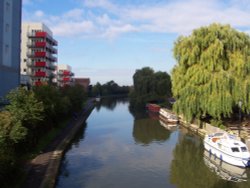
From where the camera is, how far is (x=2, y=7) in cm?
3494

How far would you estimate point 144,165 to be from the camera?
27.6 metres

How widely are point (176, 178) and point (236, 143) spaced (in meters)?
6.14

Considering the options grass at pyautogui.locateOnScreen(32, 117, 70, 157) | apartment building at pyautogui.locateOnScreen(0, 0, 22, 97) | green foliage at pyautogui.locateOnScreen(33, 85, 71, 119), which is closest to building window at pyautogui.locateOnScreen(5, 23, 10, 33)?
apartment building at pyautogui.locateOnScreen(0, 0, 22, 97)

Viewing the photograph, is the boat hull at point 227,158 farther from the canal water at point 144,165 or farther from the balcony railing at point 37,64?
the balcony railing at point 37,64

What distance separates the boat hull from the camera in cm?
2636

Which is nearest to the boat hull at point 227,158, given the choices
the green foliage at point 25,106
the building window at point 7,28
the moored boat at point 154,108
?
the green foliage at point 25,106

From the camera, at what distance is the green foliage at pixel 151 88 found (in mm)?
93625

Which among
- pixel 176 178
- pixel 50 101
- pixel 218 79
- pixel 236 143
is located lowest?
pixel 176 178

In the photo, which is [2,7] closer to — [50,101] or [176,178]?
[50,101]

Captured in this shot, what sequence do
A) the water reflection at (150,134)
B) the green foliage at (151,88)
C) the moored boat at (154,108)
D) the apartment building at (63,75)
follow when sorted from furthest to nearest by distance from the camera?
1. the apartment building at (63,75)
2. the green foliage at (151,88)
3. the moored boat at (154,108)
4. the water reflection at (150,134)

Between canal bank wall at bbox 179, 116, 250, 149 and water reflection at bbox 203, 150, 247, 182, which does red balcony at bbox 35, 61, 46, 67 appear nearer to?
canal bank wall at bbox 179, 116, 250, 149

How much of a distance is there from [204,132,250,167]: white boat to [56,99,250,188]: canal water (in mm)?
507

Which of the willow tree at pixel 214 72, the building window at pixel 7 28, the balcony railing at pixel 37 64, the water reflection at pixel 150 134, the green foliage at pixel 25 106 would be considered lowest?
the water reflection at pixel 150 134

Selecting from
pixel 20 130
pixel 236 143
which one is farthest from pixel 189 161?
pixel 20 130
